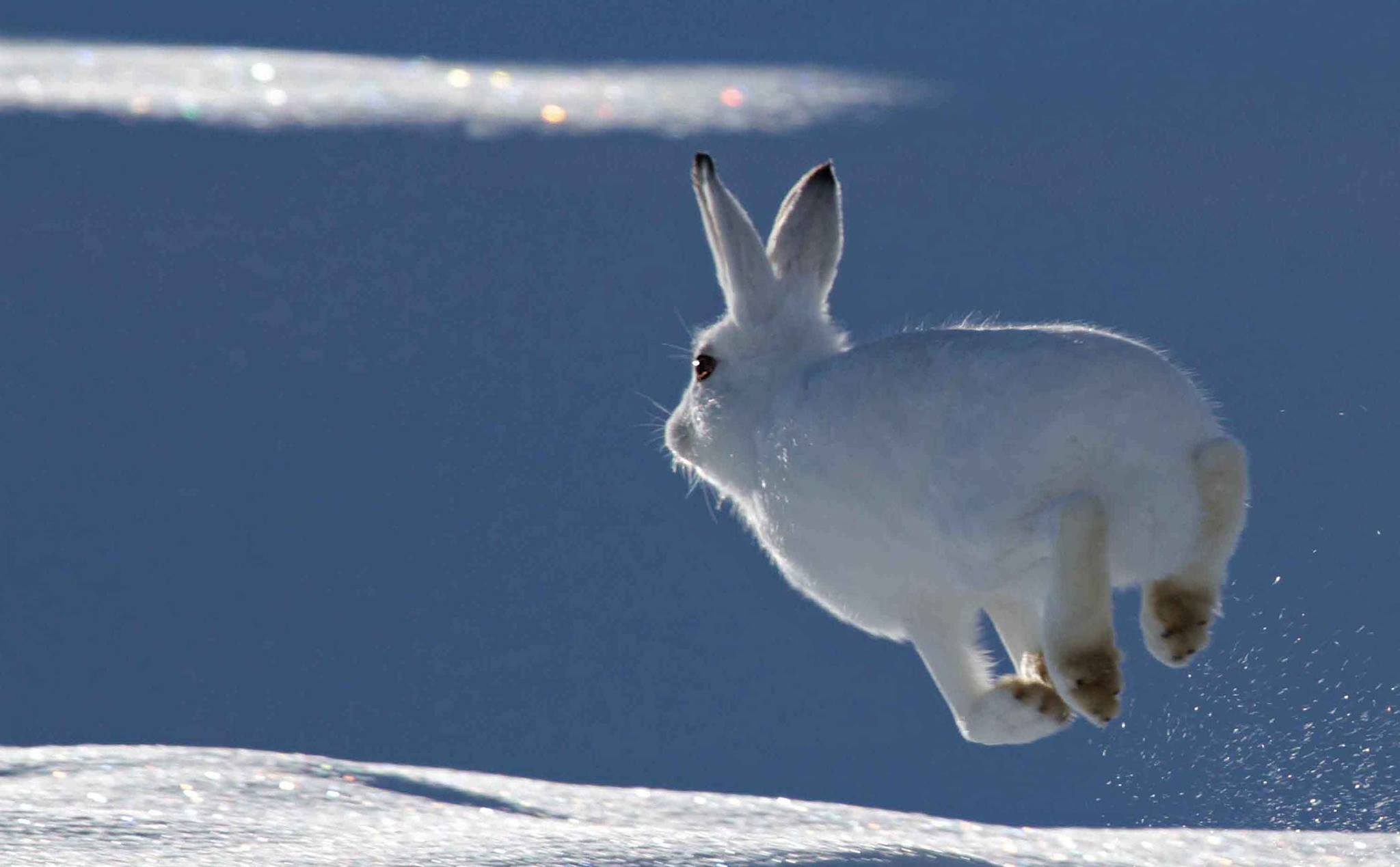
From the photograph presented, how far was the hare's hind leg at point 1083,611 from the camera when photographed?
7.73 ft

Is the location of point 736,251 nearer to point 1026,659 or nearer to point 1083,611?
point 1026,659

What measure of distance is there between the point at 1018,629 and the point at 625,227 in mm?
4715

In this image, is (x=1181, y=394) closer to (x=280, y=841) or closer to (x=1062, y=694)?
(x=1062, y=694)

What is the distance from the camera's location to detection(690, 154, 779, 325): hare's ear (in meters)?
2.94

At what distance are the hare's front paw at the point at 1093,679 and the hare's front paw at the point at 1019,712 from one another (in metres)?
0.27

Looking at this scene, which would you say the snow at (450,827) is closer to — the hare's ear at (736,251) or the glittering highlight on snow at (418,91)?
the hare's ear at (736,251)

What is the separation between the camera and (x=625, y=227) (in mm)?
7363

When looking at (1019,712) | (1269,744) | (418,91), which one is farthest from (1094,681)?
(418,91)

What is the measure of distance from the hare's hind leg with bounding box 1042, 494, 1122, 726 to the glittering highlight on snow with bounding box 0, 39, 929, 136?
5628mm

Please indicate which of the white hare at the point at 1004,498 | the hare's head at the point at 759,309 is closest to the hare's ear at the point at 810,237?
the hare's head at the point at 759,309

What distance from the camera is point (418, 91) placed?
8.52m

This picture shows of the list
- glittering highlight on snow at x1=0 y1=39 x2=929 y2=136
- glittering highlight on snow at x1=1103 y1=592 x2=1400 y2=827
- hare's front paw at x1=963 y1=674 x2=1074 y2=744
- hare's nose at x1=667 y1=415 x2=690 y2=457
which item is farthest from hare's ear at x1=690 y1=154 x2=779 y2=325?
glittering highlight on snow at x1=0 y1=39 x2=929 y2=136

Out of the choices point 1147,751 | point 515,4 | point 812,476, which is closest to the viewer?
point 812,476

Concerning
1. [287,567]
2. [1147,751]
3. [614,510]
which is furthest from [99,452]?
[1147,751]
